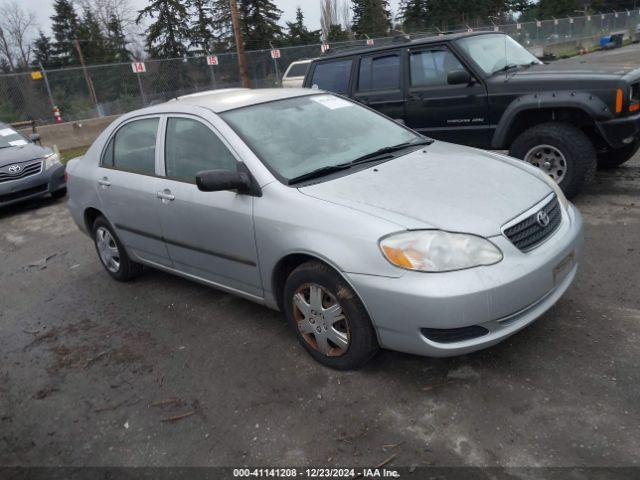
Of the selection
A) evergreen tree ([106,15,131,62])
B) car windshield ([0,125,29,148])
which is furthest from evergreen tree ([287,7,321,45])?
car windshield ([0,125,29,148])

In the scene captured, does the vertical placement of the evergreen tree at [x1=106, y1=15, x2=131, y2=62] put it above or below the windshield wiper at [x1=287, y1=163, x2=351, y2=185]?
above

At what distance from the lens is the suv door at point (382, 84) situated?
21.1 feet

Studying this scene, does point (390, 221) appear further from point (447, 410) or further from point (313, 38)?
point (313, 38)

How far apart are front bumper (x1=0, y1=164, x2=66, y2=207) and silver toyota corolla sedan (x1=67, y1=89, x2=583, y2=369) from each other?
4.93 meters

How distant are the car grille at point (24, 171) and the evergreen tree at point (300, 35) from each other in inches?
1570

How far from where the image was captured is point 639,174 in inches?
251

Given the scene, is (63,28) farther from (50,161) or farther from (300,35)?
(50,161)

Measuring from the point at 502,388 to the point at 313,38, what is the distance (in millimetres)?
49985

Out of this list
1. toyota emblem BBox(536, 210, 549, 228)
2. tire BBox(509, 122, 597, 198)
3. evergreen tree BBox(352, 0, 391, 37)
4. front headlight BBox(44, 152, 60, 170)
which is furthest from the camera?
evergreen tree BBox(352, 0, 391, 37)

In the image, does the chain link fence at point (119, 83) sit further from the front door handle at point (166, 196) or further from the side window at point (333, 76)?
the front door handle at point (166, 196)

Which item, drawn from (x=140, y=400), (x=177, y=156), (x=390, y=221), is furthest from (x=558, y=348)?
(x=177, y=156)

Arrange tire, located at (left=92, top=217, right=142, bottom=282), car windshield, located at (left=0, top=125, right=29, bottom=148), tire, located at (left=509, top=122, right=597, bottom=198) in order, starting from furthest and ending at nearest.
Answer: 1. car windshield, located at (left=0, top=125, right=29, bottom=148)
2. tire, located at (left=509, top=122, right=597, bottom=198)
3. tire, located at (left=92, top=217, right=142, bottom=282)

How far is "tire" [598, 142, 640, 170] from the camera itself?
5.92 metres

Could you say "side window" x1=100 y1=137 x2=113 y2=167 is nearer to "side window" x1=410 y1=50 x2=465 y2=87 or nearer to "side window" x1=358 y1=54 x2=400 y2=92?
"side window" x1=358 y1=54 x2=400 y2=92
